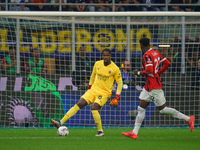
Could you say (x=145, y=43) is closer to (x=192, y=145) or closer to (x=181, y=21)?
(x=192, y=145)

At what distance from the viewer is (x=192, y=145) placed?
24.2ft

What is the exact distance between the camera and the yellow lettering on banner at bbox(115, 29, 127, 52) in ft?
45.0

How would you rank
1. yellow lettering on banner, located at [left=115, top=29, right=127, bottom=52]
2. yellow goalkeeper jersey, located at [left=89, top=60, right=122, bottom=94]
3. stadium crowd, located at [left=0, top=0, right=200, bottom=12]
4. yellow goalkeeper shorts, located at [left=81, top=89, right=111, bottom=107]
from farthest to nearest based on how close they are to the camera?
stadium crowd, located at [left=0, top=0, right=200, bottom=12] → yellow lettering on banner, located at [left=115, top=29, right=127, bottom=52] → yellow goalkeeper jersey, located at [left=89, top=60, right=122, bottom=94] → yellow goalkeeper shorts, located at [left=81, top=89, right=111, bottom=107]

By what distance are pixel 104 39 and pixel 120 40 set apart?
0.55 m

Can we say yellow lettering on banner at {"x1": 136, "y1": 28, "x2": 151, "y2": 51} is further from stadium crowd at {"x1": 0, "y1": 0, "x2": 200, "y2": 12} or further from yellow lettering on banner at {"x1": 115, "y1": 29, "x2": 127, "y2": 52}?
stadium crowd at {"x1": 0, "y1": 0, "x2": 200, "y2": 12}

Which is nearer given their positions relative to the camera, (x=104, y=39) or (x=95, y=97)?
(x=95, y=97)

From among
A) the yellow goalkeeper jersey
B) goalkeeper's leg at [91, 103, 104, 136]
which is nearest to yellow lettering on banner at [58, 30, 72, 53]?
the yellow goalkeeper jersey

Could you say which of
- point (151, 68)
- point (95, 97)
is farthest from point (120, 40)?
point (151, 68)

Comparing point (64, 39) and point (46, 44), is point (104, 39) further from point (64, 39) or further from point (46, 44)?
point (46, 44)

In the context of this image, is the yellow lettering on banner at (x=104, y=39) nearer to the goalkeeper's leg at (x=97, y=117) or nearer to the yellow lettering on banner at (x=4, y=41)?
the yellow lettering on banner at (x=4, y=41)

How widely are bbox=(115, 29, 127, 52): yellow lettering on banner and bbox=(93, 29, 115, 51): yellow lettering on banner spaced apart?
7.5 inches

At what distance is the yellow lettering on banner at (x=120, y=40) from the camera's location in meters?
13.7

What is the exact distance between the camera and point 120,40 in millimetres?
14086

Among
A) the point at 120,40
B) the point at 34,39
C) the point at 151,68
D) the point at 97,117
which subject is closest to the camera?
the point at 151,68
